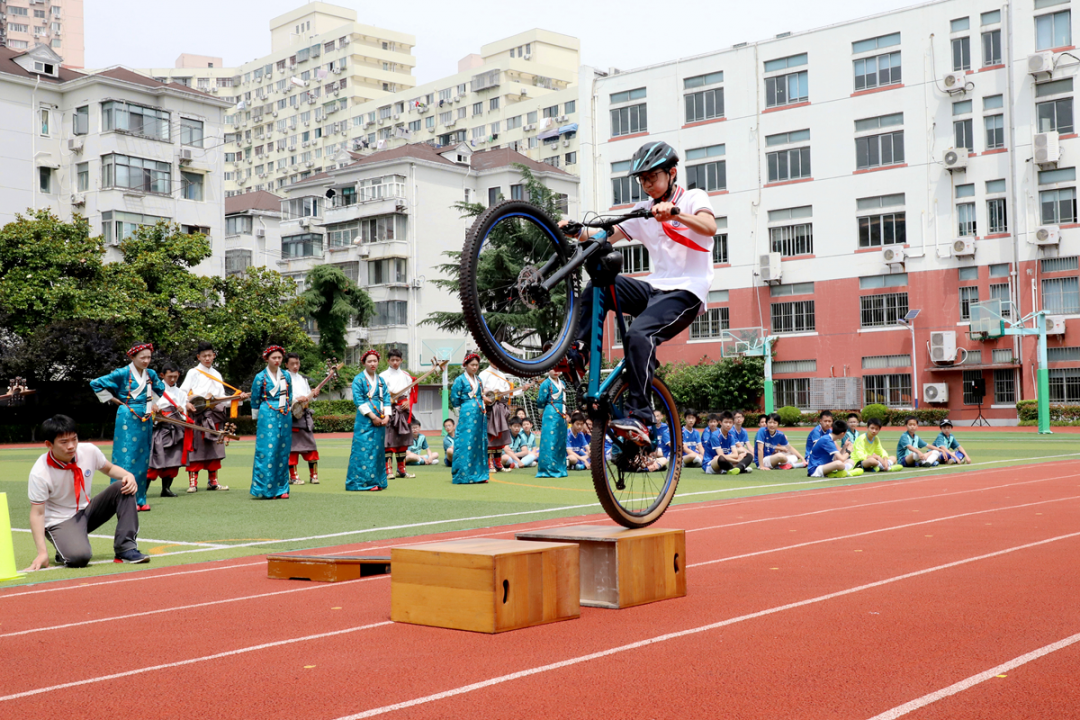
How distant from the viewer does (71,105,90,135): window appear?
48125 mm

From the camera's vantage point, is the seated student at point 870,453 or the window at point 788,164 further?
the window at point 788,164

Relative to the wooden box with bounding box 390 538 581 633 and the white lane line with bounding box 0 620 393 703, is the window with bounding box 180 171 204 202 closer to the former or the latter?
the wooden box with bounding box 390 538 581 633

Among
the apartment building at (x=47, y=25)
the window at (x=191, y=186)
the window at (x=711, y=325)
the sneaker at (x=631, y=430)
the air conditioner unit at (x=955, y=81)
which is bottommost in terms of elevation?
the sneaker at (x=631, y=430)

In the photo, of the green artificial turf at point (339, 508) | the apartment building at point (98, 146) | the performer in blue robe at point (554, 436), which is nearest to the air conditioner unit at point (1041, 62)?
the green artificial turf at point (339, 508)

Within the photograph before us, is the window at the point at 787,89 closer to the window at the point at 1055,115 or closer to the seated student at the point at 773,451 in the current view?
the window at the point at 1055,115

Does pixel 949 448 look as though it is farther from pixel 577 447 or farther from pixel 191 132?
pixel 191 132

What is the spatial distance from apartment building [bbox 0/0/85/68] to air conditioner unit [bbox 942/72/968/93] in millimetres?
112585

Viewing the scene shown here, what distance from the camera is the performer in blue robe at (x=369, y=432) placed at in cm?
1571

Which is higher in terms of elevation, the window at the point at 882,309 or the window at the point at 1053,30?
the window at the point at 1053,30

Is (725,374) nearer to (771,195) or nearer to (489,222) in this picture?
(771,195)

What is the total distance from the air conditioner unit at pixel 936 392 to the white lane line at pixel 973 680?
38.3 m

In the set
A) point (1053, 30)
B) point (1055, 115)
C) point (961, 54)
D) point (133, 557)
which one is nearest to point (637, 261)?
point (961, 54)

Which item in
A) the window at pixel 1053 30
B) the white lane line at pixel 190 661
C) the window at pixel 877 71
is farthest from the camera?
the window at pixel 877 71

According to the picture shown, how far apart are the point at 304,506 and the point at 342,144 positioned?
8450cm
